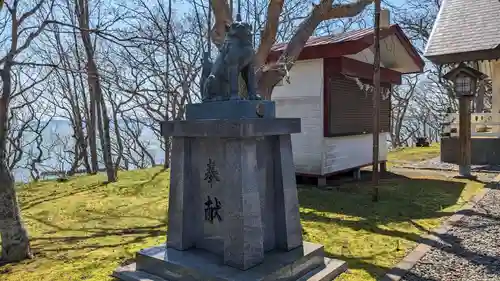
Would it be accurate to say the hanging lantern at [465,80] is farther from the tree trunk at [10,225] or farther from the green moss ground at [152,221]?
the tree trunk at [10,225]

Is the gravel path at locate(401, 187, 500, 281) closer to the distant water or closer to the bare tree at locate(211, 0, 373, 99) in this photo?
the bare tree at locate(211, 0, 373, 99)

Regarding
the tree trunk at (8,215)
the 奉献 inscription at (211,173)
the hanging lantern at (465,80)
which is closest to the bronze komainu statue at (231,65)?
the 奉献 inscription at (211,173)

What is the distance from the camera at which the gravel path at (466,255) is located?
3359mm

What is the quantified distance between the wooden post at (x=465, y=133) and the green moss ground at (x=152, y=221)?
0.62 meters

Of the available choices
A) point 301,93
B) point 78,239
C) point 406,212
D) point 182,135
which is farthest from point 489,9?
point 78,239

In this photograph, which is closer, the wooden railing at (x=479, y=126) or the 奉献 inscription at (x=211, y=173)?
the 奉献 inscription at (x=211, y=173)

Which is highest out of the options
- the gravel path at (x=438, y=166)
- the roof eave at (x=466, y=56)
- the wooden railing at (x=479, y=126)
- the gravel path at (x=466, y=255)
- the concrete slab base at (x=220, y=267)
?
the roof eave at (x=466, y=56)

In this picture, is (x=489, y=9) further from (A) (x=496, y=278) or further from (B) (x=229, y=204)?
(B) (x=229, y=204)

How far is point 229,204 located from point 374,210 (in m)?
3.58

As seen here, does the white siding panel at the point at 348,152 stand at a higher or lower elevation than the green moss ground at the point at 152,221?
higher

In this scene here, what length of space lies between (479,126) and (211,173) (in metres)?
10.9

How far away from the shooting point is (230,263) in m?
2.94

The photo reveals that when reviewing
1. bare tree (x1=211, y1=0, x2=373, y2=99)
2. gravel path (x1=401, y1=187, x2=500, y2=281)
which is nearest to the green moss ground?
gravel path (x1=401, y1=187, x2=500, y2=281)

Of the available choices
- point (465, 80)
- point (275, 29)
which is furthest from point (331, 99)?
point (465, 80)
